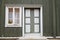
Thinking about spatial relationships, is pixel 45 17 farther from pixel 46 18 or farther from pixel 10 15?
pixel 10 15

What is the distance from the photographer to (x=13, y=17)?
335 inches

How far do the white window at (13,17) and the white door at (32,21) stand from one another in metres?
0.94

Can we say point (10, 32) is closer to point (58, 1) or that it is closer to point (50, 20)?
point (50, 20)

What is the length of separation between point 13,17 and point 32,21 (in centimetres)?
170

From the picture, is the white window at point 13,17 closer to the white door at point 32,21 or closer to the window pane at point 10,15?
the window pane at point 10,15

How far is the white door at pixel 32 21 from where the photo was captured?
30.3ft

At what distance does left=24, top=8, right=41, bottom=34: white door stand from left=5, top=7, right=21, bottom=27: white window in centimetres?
94

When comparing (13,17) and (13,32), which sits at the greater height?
(13,17)

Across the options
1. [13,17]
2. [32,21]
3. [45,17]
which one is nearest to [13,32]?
[13,17]

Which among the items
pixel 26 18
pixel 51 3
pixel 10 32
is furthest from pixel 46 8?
pixel 10 32

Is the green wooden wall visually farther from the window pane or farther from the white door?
the white door

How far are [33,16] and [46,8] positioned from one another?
1.40m

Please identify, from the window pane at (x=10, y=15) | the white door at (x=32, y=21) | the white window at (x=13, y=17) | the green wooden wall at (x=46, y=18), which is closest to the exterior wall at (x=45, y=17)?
the green wooden wall at (x=46, y=18)

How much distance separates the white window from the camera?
27.7ft
